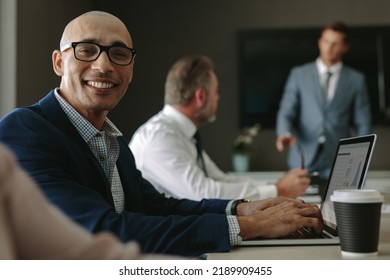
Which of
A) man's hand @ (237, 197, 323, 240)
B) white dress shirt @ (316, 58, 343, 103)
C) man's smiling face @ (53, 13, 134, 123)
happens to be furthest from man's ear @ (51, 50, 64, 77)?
white dress shirt @ (316, 58, 343, 103)

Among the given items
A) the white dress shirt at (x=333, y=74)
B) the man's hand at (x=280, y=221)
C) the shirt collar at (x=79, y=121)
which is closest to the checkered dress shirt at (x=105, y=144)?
the shirt collar at (x=79, y=121)

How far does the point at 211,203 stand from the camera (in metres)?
1.07

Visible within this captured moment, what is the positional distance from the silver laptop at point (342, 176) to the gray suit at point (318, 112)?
1277 millimetres

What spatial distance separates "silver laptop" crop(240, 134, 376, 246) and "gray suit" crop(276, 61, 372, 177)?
128 cm

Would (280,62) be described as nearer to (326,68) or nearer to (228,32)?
Answer: (228,32)

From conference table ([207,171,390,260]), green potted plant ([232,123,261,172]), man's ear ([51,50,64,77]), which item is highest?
man's ear ([51,50,64,77])

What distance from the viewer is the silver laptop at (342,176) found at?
0.82m

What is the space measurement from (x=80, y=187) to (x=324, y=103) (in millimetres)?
2082

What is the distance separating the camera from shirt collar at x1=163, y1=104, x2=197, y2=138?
171 cm

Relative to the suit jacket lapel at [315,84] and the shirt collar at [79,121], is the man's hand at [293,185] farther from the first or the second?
the suit jacket lapel at [315,84]

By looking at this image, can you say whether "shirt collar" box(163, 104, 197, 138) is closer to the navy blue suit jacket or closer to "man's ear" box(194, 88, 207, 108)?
"man's ear" box(194, 88, 207, 108)

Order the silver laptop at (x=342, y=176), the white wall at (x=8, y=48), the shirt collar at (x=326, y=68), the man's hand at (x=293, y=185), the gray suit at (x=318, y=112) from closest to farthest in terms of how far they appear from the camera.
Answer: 1. the silver laptop at (x=342, y=176)
2. the white wall at (x=8, y=48)
3. the man's hand at (x=293, y=185)
4. the gray suit at (x=318, y=112)
5. the shirt collar at (x=326, y=68)

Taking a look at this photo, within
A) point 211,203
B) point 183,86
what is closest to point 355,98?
point 183,86
